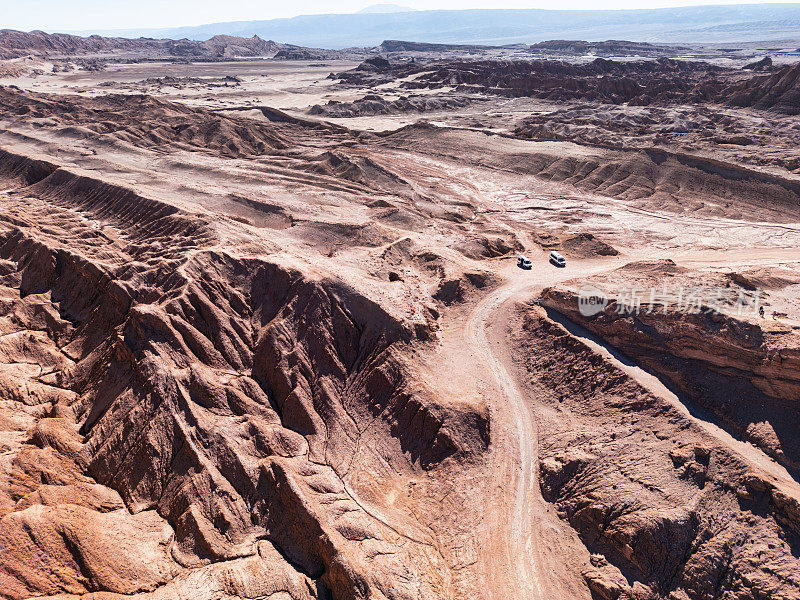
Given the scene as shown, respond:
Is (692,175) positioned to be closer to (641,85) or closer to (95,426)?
(95,426)

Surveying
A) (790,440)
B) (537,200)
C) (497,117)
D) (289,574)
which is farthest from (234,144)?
(790,440)

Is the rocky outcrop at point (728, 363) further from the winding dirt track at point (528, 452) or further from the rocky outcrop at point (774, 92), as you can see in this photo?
the rocky outcrop at point (774, 92)

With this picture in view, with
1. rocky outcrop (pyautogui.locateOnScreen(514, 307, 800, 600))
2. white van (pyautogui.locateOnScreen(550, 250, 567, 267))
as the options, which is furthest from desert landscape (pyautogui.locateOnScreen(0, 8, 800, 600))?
white van (pyautogui.locateOnScreen(550, 250, 567, 267))

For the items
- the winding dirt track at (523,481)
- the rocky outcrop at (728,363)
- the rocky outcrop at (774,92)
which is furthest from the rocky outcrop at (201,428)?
the rocky outcrop at (774,92)

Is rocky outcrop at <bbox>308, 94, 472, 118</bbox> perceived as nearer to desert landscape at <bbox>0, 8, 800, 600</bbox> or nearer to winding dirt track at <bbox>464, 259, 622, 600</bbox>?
desert landscape at <bbox>0, 8, 800, 600</bbox>

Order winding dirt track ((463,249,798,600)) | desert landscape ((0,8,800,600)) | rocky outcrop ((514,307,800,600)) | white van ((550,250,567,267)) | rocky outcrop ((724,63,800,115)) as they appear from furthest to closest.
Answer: rocky outcrop ((724,63,800,115))
white van ((550,250,567,267))
winding dirt track ((463,249,798,600))
desert landscape ((0,8,800,600))
rocky outcrop ((514,307,800,600))

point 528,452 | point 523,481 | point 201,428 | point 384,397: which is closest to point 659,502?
point 523,481
